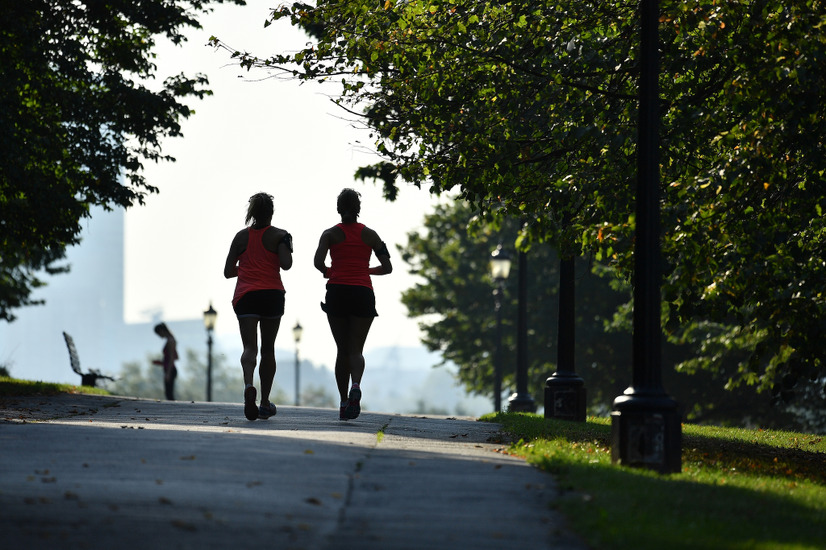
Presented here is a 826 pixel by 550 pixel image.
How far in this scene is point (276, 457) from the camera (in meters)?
7.18

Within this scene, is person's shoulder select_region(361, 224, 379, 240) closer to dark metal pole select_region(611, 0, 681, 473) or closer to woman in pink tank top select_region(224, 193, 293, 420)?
woman in pink tank top select_region(224, 193, 293, 420)

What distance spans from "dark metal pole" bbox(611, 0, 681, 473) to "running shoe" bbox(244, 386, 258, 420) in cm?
386

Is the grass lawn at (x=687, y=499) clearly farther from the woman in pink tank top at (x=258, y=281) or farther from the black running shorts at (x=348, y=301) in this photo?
the woman in pink tank top at (x=258, y=281)

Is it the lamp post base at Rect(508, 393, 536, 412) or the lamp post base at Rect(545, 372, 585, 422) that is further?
the lamp post base at Rect(508, 393, 536, 412)

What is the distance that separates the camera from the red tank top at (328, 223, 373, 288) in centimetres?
1043

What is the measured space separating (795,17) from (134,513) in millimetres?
7589

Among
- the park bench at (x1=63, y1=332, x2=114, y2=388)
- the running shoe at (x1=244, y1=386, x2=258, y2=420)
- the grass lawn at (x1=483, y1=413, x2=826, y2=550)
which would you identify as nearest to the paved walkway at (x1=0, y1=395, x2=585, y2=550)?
the grass lawn at (x1=483, y1=413, x2=826, y2=550)

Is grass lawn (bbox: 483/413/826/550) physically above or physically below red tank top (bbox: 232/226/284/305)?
below

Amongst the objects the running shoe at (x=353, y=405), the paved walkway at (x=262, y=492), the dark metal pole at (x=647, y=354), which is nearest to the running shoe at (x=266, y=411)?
the running shoe at (x=353, y=405)

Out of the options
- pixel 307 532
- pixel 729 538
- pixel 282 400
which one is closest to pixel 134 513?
pixel 307 532

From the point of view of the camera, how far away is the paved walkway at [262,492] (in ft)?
16.3

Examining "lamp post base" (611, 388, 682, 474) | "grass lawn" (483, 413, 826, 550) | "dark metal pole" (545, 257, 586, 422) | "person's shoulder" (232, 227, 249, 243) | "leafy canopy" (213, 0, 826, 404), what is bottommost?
"grass lawn" (483, 413, 826, 550)

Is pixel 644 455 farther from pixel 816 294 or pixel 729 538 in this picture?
pixel 816 294

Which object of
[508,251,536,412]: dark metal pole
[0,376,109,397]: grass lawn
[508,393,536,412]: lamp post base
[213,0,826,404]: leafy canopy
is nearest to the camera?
[213,0,826,404]: leafy canopy
